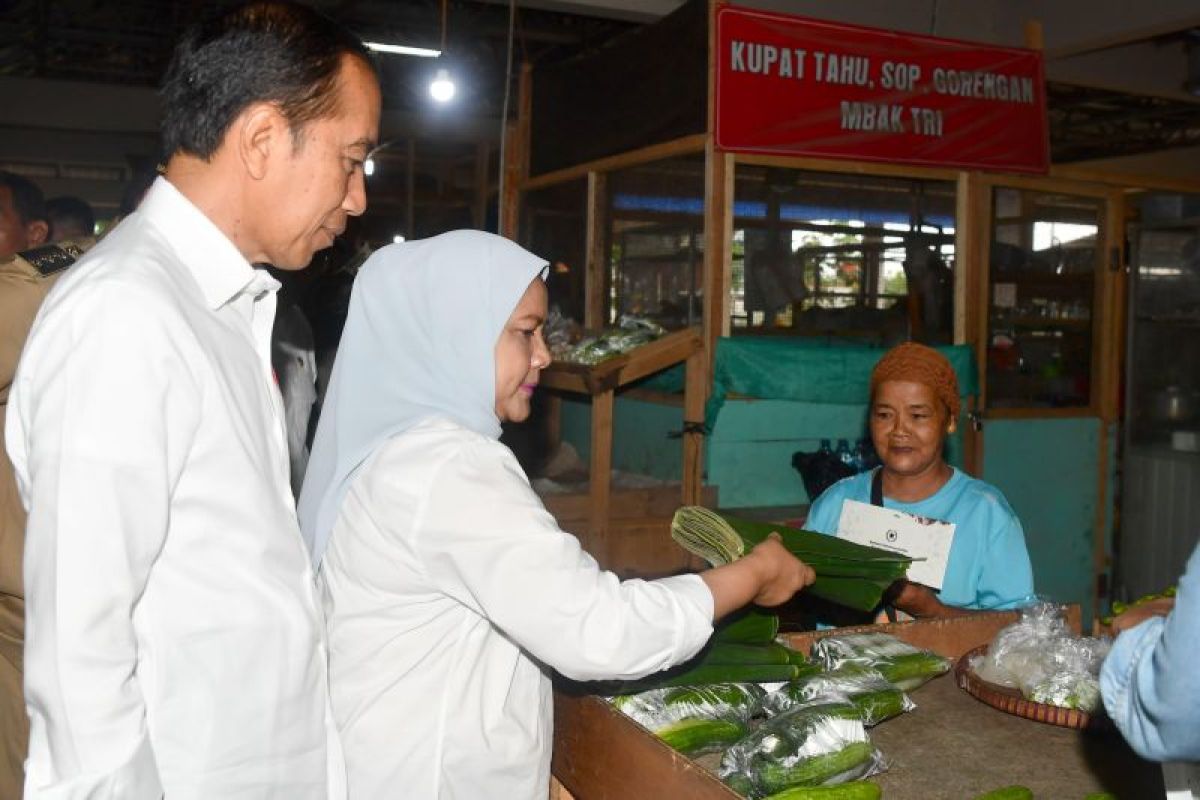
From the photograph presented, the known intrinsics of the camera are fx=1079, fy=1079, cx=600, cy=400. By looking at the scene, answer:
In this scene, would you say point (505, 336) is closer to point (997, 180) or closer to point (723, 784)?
point (723, 784)

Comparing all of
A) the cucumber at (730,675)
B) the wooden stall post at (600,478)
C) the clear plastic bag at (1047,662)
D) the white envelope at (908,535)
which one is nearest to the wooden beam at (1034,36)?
the wooden stall post at (600,478)

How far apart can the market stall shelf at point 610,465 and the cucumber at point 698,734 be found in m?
2.89

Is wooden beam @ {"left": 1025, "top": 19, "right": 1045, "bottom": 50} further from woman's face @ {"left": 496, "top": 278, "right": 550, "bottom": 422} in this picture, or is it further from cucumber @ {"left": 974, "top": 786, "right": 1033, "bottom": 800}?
cucumber @ {"left": 974, "top": 786, "right": 1033, "bottom": 800}

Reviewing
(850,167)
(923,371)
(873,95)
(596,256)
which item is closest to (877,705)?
(923,371)

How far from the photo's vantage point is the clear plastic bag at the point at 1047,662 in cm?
190

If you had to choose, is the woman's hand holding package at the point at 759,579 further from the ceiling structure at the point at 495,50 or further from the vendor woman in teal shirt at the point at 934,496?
the ceiling structure at the point at 495,50

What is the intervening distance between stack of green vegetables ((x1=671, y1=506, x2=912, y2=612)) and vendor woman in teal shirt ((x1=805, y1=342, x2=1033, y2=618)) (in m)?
0.45

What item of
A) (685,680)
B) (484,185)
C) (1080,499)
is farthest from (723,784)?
(484,185)

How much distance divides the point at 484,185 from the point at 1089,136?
6044 mm

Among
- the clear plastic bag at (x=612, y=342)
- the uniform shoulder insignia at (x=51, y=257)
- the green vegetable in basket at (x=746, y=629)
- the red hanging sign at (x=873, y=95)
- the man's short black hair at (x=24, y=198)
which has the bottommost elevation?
the green vegetable in basket at (x=746, y=629)

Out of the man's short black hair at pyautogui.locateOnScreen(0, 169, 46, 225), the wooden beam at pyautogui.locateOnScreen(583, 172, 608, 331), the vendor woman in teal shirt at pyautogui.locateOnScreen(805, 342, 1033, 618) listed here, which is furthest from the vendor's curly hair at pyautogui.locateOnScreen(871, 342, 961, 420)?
the wooden beam at pyautogui.locateOnScreen(583, 172, 608, 331)

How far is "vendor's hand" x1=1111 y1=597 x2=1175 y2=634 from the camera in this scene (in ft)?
5.74

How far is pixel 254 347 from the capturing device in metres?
1.61

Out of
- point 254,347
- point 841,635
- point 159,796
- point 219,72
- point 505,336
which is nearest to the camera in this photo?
point 159,796
